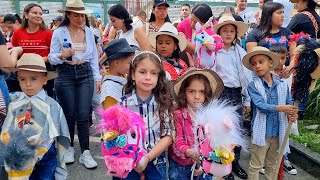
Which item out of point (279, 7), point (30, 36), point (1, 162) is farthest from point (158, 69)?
point (30, 36)

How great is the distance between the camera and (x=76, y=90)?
4320 millimetres

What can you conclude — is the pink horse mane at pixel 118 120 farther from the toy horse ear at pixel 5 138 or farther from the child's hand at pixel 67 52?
the child's hand at pixel 67 52

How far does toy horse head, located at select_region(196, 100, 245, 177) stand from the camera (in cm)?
215

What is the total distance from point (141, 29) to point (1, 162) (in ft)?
8.00

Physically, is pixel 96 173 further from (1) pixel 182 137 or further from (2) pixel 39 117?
(1) pixel 182 137

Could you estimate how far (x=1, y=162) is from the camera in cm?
257

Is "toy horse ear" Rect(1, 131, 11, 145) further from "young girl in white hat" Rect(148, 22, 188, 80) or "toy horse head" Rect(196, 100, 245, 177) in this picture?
"young girl in white hat" Rect(148, 22, 188, 80)

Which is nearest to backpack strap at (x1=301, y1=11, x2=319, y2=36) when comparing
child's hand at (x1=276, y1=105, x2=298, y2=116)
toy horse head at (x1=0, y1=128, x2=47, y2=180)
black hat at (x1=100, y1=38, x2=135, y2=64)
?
child's hand at (x1=276, y1=105, x2=298, y2=116)

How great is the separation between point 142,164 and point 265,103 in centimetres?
159

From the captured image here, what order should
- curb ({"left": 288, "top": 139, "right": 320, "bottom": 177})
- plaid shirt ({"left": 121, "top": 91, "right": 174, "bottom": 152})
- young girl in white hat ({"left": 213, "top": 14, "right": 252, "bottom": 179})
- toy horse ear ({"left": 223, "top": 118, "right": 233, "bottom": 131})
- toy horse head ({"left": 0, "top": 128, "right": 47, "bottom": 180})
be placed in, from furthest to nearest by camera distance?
curb ({"left": 288, "top": 139, "right": 320, "bottom": 177}) < young girl in white hat ({"left": 213, "top": 14, "right": 252, "bottom": 179}) < plaid shirt ({"left": 121, "top": 91, "right": 174, "bottom": 152}) < toy horse head ({"left": 0, "top": 128, "right": 47, "bottom": 180}) < toy horse ear ({"left": 223, "top": 118, "right": 233, "bottom": 131})

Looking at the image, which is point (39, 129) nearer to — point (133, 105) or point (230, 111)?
point (133, 105)

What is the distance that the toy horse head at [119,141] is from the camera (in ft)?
7.23

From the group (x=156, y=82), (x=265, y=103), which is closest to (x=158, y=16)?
(x=265, y=103)

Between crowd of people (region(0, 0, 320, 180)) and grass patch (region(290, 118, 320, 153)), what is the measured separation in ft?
1.60
